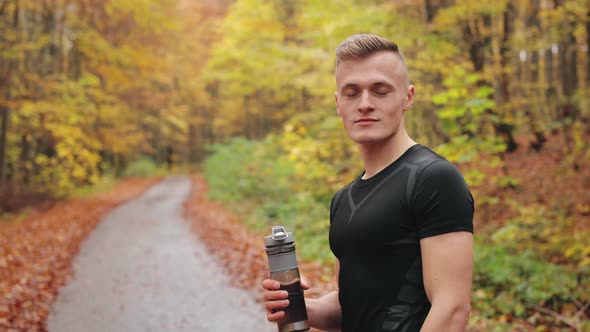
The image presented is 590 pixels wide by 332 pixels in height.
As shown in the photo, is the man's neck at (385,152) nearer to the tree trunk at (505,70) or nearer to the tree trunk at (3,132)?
the tree trunk at (505,70)

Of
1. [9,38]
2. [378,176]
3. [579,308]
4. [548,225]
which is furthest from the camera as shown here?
[9,38]

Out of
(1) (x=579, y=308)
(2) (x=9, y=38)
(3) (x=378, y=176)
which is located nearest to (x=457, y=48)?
(1) (x=579, y=308)

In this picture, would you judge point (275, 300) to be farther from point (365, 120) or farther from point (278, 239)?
point (365, 120)

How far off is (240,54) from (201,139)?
28.2 metres

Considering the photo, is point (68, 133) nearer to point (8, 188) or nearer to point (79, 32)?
point (8, 188)

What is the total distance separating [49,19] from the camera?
683 inches

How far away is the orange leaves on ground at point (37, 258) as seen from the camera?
21.0ft

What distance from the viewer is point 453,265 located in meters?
1.50

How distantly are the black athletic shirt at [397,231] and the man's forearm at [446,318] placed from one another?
0.43 feet

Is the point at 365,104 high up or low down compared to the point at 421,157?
up

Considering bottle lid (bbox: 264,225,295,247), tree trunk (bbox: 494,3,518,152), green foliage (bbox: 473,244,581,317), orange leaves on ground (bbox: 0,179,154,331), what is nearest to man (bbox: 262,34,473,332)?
bottle lid (bbox: 264,225,295,247)

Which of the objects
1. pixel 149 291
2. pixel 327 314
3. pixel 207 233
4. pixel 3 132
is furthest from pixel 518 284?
pixel 3 132

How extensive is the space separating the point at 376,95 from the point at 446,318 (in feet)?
2.56

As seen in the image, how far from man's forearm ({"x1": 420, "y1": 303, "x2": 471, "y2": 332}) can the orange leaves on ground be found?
227 inches
